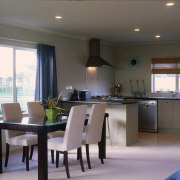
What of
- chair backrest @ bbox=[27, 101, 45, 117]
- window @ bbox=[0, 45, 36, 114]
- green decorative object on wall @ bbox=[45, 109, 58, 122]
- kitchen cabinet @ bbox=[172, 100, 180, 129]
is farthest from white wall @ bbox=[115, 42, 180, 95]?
green decorative object on wall @ bbox=[45, 109, 58, 122]

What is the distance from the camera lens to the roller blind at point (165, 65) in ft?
29.1

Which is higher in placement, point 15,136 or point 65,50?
point 65,50

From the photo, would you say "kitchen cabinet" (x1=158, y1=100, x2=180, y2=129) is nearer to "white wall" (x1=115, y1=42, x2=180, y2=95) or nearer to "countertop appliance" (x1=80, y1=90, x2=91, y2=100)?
"white wall" (x1=115, y1=42, x2=180, y2=95)

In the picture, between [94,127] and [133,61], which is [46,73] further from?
[133,61]

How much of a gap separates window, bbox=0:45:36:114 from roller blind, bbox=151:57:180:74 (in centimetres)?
378

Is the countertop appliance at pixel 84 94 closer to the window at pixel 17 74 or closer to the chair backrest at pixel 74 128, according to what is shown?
the window at pixel 17 74

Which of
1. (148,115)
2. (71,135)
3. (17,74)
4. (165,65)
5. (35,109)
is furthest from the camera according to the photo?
(165,65)

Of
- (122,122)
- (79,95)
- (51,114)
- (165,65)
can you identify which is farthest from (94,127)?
(165,65)

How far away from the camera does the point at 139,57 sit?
943 cm

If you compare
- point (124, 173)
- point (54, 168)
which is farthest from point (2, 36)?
point (124, 173)

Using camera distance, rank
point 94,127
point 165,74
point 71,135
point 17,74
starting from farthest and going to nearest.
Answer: point 165,74
point 17,74
point 94,127
point 71,135

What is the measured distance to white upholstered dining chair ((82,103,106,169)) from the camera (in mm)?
5008

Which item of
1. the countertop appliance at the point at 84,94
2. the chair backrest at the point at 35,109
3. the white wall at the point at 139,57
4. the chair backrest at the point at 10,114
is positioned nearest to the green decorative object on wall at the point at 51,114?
the chair backrest at the point at 10,114

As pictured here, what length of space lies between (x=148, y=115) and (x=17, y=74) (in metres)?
3.89
